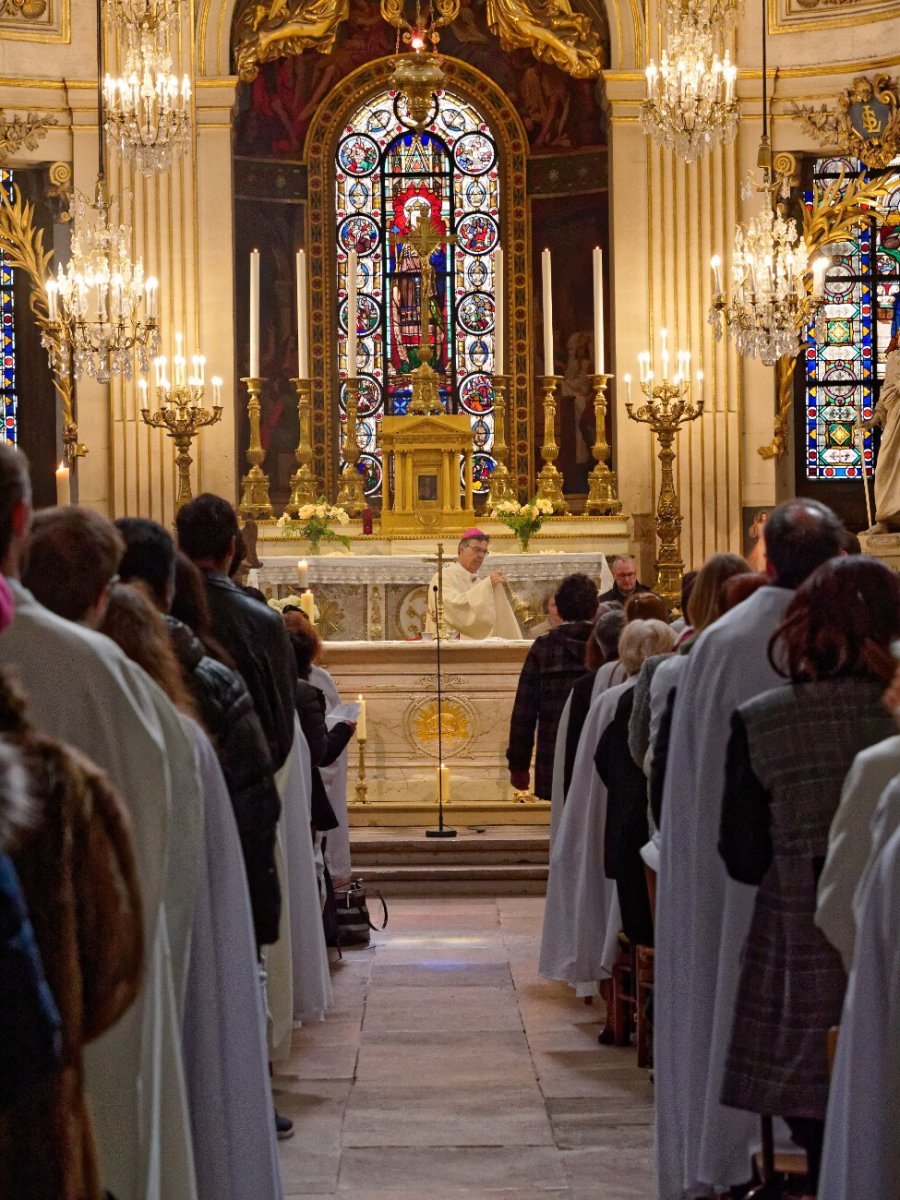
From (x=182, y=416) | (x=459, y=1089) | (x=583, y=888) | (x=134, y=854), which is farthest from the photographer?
(x=182, y=416)

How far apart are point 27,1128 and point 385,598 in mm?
12558

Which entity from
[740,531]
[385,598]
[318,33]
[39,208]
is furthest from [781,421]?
[39,208]

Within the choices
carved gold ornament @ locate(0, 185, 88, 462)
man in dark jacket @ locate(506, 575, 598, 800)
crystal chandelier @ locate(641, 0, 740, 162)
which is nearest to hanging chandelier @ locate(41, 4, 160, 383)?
carved gold ornament @ locate(0, 185, 88, 462)

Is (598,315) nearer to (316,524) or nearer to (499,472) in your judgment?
(499,472)

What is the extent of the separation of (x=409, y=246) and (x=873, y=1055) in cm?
1562

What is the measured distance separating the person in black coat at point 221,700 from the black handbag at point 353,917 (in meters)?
4.55

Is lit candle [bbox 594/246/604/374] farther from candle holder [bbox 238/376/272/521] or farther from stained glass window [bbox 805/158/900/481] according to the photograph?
stained glass window [bbox 805/158/900/481]

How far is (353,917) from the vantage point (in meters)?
9.35

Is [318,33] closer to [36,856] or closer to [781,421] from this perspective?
[781,421]

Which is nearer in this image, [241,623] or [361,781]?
[241,623]

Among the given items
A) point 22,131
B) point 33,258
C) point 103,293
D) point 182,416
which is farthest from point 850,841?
point 22,131

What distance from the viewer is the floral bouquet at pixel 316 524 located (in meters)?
14.9

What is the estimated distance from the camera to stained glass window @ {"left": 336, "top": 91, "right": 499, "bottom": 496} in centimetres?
1825

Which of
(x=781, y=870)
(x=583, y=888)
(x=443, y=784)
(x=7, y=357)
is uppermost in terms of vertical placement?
(x=7, y=357)
